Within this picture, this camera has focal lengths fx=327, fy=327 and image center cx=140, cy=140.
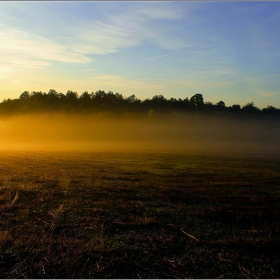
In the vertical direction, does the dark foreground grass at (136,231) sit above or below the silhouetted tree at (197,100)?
below

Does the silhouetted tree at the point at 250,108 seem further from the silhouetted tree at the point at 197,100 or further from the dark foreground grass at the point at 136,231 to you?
the dark foreground grass at the point at 136,231

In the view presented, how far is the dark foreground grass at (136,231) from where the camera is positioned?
586 cm

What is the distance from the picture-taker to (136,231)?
783cm

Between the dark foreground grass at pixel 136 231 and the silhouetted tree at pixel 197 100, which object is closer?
the dark foreground grass at pixel 136 231

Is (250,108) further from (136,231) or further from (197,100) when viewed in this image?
(136,231)

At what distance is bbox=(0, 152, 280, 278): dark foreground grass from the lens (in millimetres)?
5855

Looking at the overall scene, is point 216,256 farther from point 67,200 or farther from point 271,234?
point 67,200

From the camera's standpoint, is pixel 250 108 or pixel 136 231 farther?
pixel 250 108

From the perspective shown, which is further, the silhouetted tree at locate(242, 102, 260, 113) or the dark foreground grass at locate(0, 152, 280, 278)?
the silhouetted tree at locate(242, 102, 260, 113)

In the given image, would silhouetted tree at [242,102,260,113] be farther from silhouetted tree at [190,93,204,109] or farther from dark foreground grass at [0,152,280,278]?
dark foreground grass at [0,152,280,278]

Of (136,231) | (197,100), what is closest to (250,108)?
(197,100)

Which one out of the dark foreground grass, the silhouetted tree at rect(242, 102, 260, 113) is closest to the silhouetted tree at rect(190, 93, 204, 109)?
the silhouetted tree at rect(242, 102, 260, 113)

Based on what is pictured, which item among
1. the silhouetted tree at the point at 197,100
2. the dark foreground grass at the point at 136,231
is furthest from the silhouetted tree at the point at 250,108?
the dark foreground grass at the point at 136,231

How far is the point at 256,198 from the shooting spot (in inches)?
463
